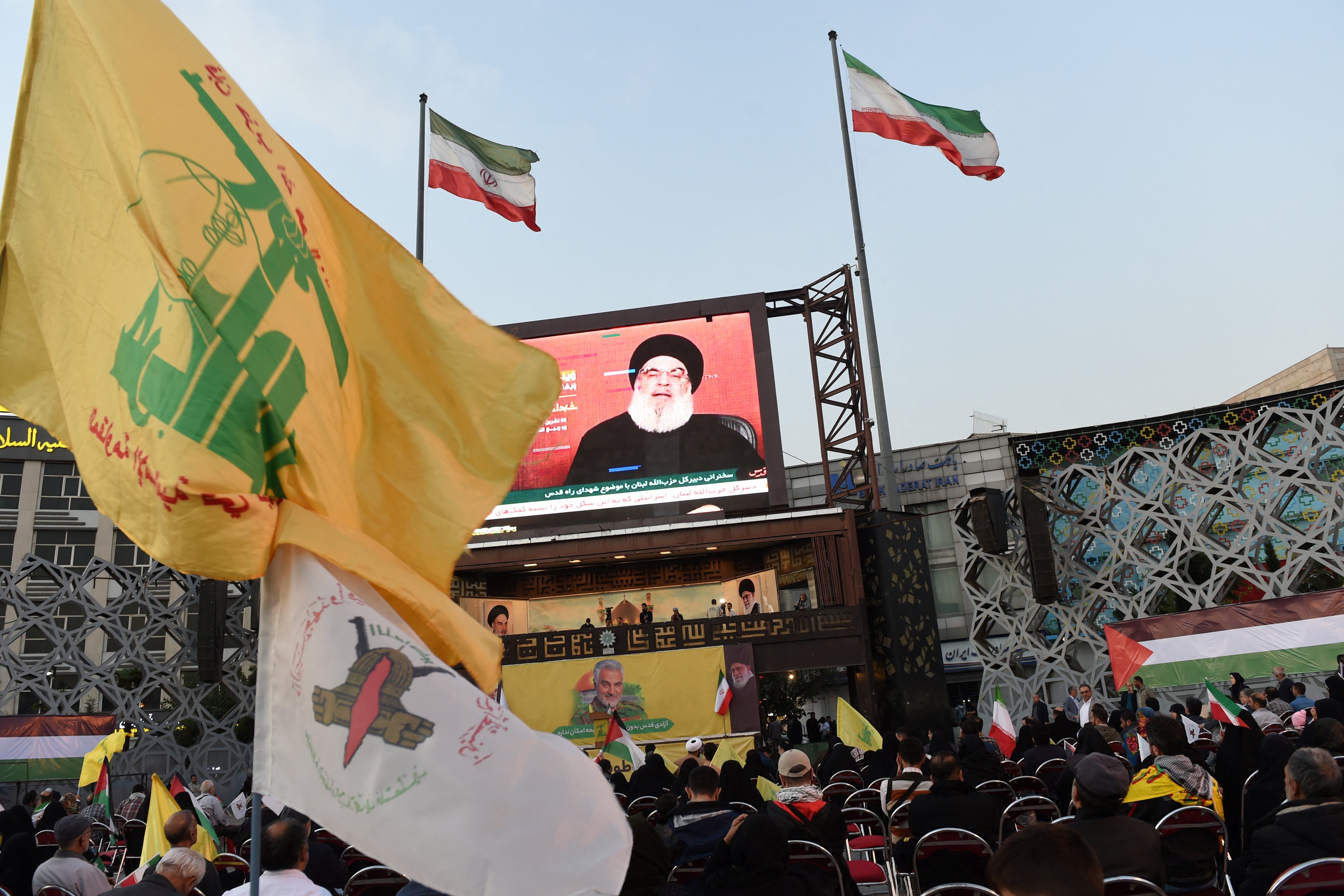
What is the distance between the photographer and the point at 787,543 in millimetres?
22812

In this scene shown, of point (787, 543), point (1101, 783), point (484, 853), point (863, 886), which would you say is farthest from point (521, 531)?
point (484, 853)

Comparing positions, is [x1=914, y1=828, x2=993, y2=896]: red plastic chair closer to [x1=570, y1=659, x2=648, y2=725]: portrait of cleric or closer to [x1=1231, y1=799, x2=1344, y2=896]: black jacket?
[x1=1231, y1=799, x2=1344, y2=896]: black jacket

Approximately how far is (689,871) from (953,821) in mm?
1520

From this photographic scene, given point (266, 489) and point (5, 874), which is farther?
point (5, 874)

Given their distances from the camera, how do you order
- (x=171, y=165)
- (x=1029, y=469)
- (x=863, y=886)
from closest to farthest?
(x=171, y=165) → (x=863, y=886) → (x=1029, y=469)

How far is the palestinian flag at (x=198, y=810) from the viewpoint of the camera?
6.73 metres

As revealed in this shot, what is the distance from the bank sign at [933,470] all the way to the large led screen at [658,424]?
12363mm

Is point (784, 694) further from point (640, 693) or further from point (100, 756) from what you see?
point (100, 756)

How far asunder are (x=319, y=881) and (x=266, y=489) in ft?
12.5

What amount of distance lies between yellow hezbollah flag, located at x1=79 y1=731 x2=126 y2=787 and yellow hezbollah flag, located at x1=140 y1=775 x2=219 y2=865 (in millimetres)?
5730

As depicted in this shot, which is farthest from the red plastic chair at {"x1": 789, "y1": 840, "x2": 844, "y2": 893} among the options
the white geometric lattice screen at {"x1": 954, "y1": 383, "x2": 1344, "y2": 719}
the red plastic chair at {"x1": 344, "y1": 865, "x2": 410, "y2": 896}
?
the white geometric lattice screen at {"x1": 954, "y1": 383, "x2": 1344, "y2": 719}

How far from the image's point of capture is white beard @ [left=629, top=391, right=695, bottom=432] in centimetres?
2272

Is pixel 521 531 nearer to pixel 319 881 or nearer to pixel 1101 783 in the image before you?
pixel 319 881

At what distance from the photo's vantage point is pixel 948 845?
4.84 m
